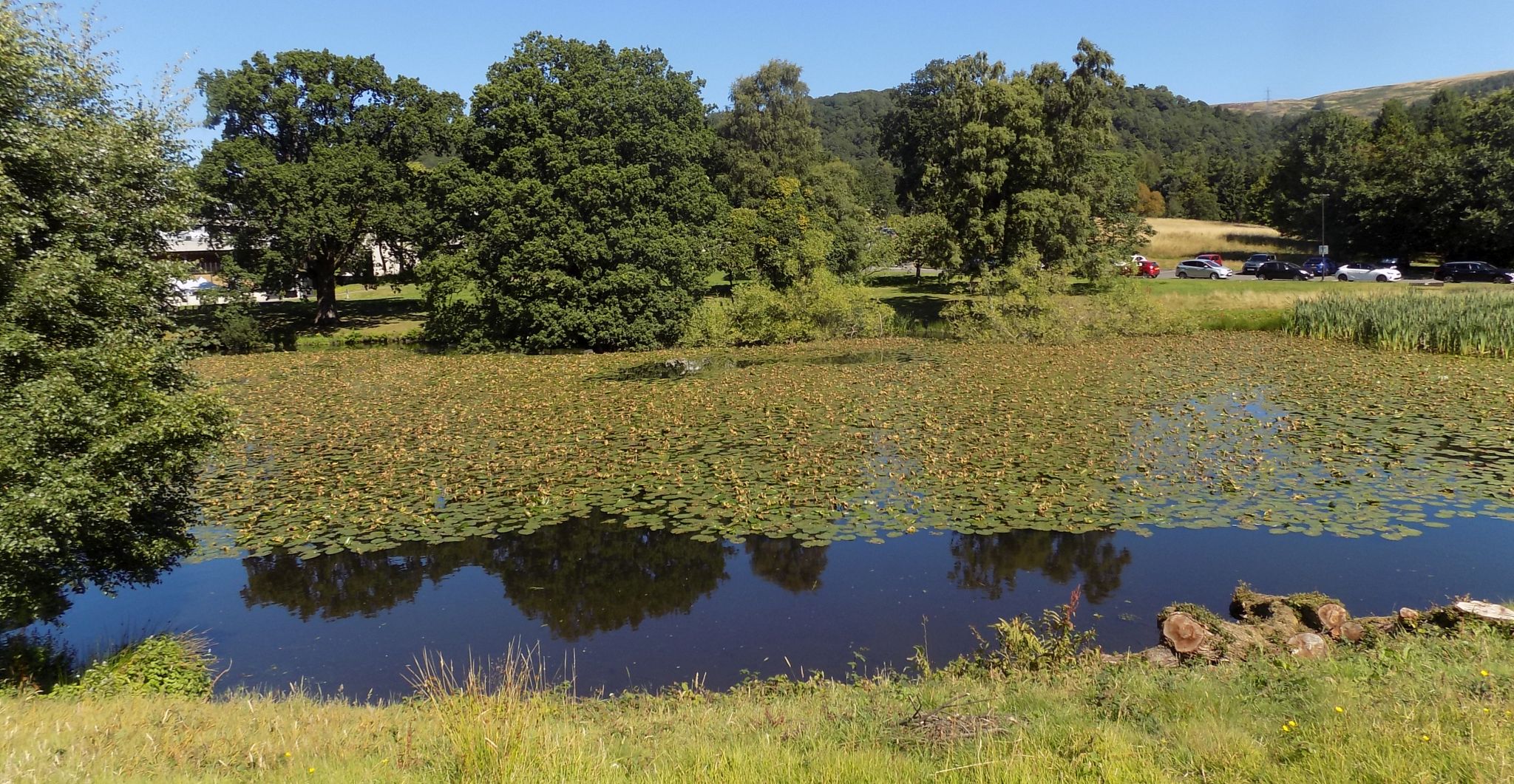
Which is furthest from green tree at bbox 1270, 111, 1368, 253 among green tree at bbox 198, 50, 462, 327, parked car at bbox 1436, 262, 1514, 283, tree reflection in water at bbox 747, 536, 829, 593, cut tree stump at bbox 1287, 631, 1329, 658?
cut tree stump at bbox 1287, 631, 1329, 658

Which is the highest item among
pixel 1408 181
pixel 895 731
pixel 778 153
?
pixel 778 153

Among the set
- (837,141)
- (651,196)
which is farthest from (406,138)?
(837,141)

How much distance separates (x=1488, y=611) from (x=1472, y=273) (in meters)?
47.9

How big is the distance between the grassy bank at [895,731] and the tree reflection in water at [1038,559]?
117 inches

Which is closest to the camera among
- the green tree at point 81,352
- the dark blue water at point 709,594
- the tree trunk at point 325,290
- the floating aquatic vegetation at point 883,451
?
the green tree at point 81,352

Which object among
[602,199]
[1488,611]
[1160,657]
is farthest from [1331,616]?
[602,199]

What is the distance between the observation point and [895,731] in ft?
20.0

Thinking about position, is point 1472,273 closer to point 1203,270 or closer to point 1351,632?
point 1203,270

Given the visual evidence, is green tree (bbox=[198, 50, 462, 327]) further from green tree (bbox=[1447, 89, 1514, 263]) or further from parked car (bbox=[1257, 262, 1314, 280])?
green tree (bbox=[1447, 89, 1514, 263])

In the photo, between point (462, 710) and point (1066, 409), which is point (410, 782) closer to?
point (462, 710)

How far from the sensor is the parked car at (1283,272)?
165 ft

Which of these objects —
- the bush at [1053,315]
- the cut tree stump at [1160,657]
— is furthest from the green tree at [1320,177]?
the cut tree stump at [1160,657]

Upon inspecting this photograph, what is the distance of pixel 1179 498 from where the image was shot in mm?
13352

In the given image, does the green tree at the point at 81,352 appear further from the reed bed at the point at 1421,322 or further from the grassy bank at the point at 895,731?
the reed bed at the point at 1421,322
